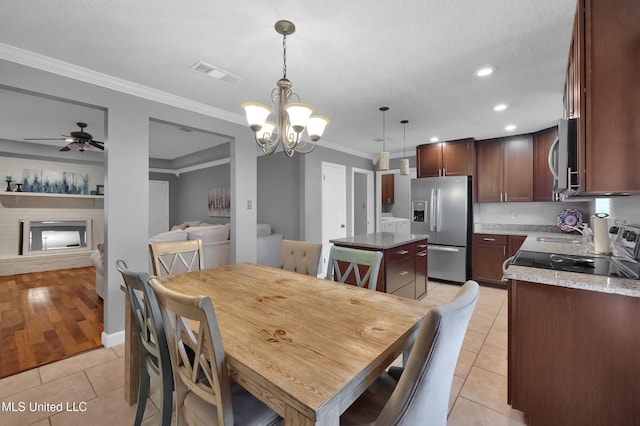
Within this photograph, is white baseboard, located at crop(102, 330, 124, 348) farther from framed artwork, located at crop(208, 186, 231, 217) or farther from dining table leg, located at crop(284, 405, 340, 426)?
framed artwork, located at crop(208, 186, 231, 217)

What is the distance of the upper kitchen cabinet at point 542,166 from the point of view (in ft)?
13.4

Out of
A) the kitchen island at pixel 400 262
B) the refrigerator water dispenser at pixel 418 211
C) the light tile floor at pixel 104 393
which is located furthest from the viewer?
the refrigerator water dispenser at pixel 418 211

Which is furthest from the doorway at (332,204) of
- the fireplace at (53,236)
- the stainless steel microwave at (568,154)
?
the fireplace at (53,236)

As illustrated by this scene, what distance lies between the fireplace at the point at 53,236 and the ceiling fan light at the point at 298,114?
654 centimetres

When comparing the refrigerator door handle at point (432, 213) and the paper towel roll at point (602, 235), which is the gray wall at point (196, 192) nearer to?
the refrigerator door handle at point (432, 213)

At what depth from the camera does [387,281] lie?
2.84m

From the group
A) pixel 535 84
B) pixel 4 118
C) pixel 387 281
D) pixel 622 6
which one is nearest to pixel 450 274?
pixel 387 281

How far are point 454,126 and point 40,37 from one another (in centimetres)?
448

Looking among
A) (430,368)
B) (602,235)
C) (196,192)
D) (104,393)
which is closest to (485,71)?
(602,235)

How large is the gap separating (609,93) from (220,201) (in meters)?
6.33

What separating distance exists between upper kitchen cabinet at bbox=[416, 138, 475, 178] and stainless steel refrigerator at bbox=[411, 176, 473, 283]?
253mm

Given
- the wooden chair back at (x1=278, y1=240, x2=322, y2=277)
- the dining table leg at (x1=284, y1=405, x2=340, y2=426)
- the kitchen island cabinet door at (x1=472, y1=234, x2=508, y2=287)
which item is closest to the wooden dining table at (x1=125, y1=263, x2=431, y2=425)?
the dining table leg at (x1=284, y1=405, x2=340, y2=426)

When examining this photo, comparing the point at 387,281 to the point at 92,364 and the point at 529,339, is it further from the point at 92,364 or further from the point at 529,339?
the point at 92,364

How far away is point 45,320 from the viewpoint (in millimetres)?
3037
